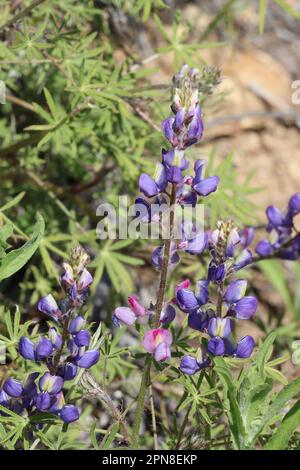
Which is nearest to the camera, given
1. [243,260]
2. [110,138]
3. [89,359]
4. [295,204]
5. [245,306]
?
[89,359]

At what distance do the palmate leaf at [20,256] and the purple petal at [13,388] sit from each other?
35 cm

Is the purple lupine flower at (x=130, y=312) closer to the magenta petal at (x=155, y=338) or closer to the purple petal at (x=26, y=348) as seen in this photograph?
the magenta petal at (x=155, y=338)

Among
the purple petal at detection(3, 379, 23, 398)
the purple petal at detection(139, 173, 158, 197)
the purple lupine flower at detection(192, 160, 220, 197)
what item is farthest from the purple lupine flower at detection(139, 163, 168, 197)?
the purple petal at detection(3, 379, 23, 398)

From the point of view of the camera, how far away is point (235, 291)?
2588mm

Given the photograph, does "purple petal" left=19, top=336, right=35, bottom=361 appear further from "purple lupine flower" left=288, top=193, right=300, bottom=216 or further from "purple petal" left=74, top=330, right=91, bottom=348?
"purple lupine flower" left=288, top=193, right=300, bottom=216

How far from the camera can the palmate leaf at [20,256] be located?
266 cm

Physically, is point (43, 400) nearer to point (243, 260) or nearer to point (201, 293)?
point (201, 293)

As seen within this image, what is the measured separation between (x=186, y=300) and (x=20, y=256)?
0.59m

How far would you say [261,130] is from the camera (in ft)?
19.1

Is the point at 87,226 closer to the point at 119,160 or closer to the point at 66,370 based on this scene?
the point at 119,160

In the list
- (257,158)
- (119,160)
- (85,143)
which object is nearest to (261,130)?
(257,158)

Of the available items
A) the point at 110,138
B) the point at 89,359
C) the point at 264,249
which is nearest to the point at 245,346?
the point at 89,359

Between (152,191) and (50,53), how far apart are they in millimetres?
1648

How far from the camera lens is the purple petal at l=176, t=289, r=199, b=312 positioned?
258 cm
